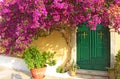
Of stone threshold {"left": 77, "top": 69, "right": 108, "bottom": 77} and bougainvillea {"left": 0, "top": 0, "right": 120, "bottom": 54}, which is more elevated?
bougainvillea {"left": 0, "top": 0, "right": 120, "bottom": 54}

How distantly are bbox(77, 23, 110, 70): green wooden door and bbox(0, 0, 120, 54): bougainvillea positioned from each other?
6.05 ft

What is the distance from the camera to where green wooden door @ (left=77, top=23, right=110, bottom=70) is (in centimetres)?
930

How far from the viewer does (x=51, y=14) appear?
24.0 ft

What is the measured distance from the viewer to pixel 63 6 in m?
6.89

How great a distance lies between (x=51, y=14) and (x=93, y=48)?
2.91m

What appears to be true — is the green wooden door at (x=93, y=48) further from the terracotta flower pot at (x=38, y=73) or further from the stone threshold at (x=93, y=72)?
the terracotta flower pot at (x=38, y=73)

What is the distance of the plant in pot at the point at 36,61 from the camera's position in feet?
30.3

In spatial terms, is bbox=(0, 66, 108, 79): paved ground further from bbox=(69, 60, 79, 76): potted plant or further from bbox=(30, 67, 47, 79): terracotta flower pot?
bbox=(30, 67, 47, 79): terracotta flower pot

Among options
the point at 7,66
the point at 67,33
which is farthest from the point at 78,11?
the point at 7,66

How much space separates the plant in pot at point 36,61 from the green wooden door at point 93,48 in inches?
48.5

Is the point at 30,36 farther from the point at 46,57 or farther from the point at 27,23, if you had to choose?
the point at 46,57

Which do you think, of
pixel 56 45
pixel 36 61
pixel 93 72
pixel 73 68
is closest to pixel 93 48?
pixel 93 72

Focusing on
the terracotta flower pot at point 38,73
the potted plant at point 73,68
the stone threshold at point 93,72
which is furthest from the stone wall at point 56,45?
the terracotta flower pot at point 38,73

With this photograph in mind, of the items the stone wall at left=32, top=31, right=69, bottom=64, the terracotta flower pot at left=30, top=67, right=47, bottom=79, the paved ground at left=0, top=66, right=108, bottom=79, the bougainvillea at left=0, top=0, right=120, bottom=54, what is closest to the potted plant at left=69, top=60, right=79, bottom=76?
the paved ground at left=0, top=66, right=108, bottom=79
